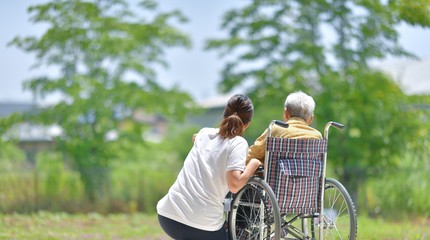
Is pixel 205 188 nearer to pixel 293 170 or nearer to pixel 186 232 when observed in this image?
pixel 186 232

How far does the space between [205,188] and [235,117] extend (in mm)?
477

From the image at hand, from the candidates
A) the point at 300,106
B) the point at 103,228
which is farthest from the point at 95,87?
the point at 300,106

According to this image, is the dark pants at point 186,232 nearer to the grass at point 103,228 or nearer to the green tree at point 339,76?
the grass at point 103,228

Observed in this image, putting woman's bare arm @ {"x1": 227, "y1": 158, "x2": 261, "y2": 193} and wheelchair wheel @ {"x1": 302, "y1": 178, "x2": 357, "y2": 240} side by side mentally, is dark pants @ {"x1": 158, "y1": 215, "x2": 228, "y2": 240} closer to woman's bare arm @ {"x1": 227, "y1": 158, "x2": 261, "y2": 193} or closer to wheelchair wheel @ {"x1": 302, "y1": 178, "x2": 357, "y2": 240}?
woman's bare arm @ {"x1": 227, "y1": 158, "x2": 261, "y2": 193}

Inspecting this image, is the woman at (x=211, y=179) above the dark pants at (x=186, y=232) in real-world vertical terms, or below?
above

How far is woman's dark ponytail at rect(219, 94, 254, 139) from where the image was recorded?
4500 mm

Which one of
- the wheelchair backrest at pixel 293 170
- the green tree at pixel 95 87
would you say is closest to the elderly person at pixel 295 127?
the wheelchair backrest at pixel 293 170

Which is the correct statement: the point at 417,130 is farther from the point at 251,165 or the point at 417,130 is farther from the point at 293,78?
the point at 251,165

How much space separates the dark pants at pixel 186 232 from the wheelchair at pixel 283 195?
0.31 feet

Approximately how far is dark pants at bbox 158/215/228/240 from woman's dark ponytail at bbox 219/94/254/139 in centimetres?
60

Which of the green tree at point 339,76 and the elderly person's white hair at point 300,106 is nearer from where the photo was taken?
the elderly person's white hair at point 300,106

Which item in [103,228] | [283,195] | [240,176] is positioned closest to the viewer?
[240,176]

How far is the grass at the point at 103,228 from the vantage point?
7551 mm

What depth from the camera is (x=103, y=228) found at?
9.16 metres
